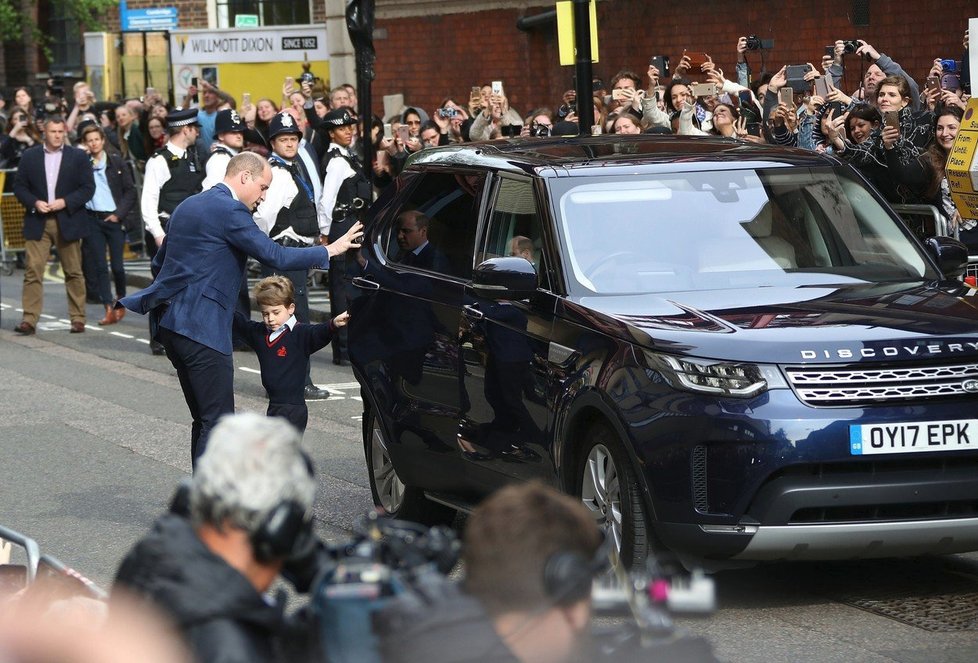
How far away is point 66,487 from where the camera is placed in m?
9.97

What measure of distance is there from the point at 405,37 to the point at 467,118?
44.6ft

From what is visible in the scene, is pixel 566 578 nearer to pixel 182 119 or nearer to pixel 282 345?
pixel 282 345

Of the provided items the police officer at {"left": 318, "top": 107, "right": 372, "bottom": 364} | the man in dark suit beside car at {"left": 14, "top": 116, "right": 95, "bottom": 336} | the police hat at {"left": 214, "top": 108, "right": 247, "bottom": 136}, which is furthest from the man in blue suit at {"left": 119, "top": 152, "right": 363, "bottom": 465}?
the man in dark suit beside car at {"left": 14, "top": 116, "right": 95, "bottom": 336}

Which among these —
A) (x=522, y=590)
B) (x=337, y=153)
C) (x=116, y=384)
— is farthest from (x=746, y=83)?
(x=522, y=590)

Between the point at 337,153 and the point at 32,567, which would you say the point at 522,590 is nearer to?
the point at 32,567

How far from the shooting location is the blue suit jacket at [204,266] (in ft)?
27.6

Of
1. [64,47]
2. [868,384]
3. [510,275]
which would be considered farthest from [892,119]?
[64,47]

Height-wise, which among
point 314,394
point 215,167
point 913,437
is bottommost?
point 314,394

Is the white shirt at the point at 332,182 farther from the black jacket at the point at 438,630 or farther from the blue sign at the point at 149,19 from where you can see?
the blue sign at the point at 149,19

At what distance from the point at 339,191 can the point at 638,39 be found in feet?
44.1

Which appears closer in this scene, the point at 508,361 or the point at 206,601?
the point at 206,601

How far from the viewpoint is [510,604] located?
123 inches

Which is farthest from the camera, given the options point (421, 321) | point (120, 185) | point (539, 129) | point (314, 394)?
point (120, 185)

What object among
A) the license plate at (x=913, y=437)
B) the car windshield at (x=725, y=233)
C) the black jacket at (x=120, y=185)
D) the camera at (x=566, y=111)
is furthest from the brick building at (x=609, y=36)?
the license plate at (x=913, y=437)
